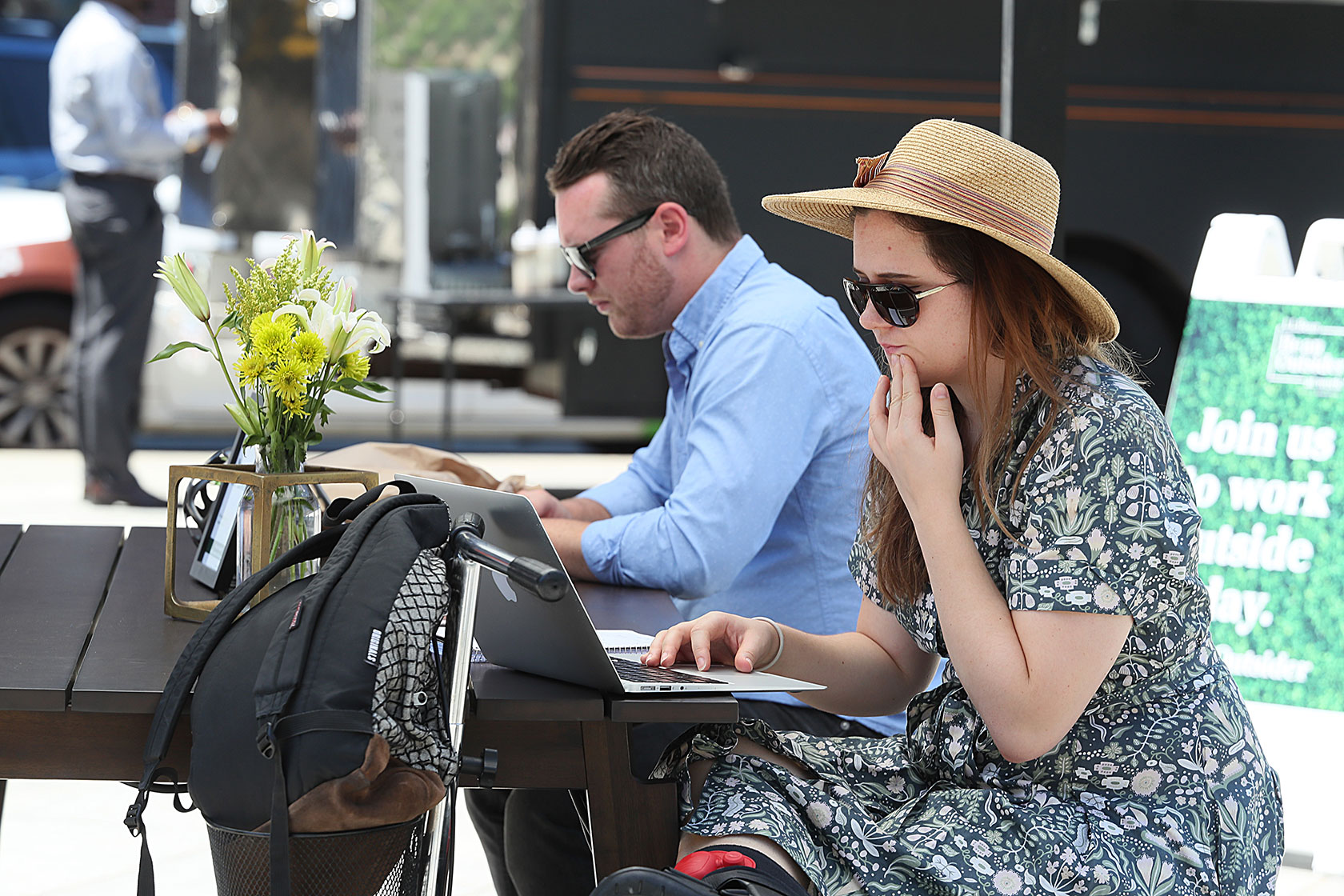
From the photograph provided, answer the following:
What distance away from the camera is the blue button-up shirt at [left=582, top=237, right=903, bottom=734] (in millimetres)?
1994

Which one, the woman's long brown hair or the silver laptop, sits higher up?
the woman's long brown hair

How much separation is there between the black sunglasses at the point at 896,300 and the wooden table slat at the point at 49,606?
91cm

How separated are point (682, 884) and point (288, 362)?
724mm

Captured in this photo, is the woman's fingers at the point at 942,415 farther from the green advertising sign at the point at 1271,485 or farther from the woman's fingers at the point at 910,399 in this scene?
A: the green advertising sign at the point at 1271,485

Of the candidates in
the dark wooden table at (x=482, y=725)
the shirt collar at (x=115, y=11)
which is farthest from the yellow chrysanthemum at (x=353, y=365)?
the shirt collar at (x=115, y=11)

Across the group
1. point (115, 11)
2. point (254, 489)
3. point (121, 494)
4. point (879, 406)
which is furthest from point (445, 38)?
point (879, 406)

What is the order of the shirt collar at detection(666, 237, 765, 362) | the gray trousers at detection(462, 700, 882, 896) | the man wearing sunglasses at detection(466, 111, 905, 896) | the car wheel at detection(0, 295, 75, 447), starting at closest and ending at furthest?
the gray trousers at detection(462, 700, 882, 896) < the man wearing sunglasses at detection(466, 111, 905, 896) < the shirt collar at detection(666, 237, 765, 362) < the car wheel at detection(0, 295, 75, 447)

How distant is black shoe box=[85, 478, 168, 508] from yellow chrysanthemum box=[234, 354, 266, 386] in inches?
162

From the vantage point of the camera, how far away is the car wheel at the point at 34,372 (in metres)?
6.10

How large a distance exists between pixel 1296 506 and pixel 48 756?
2550mm

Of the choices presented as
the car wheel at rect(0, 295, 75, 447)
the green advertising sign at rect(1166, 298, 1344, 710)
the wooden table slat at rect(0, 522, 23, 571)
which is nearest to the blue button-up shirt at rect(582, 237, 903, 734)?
the wooden table slat at rect(0, 522, 23, 571)

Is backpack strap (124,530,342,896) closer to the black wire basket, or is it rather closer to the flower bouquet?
the black wire basket

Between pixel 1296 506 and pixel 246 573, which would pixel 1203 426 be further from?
pixel 246 573

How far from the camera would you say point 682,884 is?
1215mm
